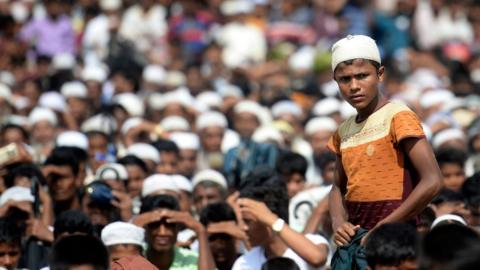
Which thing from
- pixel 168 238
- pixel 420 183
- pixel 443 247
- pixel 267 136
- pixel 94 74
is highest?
pixel 94 74

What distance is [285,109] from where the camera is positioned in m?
17.6

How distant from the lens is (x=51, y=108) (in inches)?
700

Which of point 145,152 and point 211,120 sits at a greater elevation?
point 211,120

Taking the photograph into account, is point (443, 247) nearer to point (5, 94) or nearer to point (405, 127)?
point (405, 127)

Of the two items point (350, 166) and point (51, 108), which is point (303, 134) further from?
point (350, 166)

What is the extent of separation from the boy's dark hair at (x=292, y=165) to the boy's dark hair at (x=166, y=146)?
5.50 feet

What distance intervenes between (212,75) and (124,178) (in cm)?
834

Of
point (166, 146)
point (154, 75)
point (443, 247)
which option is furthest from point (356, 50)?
point (154, 75)

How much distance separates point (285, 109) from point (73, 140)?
3.70 meters

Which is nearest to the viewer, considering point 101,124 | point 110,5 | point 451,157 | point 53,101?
point 451,157

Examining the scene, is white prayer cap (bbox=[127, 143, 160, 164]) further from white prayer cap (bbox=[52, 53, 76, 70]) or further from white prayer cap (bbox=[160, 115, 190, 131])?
white prayer cap (bbox=[52, 53, 76, 70])

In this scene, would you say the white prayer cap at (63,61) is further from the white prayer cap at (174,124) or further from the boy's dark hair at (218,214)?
the boy's dark hair at (218,214)

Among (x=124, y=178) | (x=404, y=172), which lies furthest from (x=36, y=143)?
(x=404, y=172)

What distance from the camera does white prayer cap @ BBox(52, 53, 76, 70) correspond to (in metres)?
20.5
